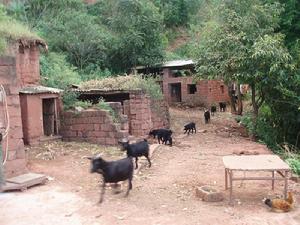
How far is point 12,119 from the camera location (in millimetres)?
9922

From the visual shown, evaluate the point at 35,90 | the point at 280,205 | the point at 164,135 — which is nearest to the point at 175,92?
the point at 164,135

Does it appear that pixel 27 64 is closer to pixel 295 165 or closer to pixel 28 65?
pixel 28 65

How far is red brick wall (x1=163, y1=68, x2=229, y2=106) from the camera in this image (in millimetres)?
27094

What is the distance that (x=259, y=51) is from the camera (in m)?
15.0

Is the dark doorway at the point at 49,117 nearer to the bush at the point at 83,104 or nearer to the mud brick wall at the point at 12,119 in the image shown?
the bush at the point at 83,104

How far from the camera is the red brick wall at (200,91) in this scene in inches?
1067

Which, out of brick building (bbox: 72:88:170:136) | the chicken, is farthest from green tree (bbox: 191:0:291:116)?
the chicken

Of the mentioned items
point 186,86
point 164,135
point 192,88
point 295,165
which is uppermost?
point 186,86

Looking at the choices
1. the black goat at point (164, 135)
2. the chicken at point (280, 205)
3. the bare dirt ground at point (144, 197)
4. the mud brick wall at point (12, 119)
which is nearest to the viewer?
the bare dirt ground at point (144, 197)

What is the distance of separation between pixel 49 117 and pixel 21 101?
5.76 ft

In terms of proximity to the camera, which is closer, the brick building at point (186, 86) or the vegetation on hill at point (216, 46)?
the vegetation on hill at point (216, 46)

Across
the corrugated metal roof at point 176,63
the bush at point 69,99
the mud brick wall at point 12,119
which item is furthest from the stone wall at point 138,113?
the corrugated metal roof at point 176,63

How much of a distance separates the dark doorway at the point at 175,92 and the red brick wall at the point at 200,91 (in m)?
0.44

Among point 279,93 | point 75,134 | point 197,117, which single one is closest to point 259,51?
point 279,93
